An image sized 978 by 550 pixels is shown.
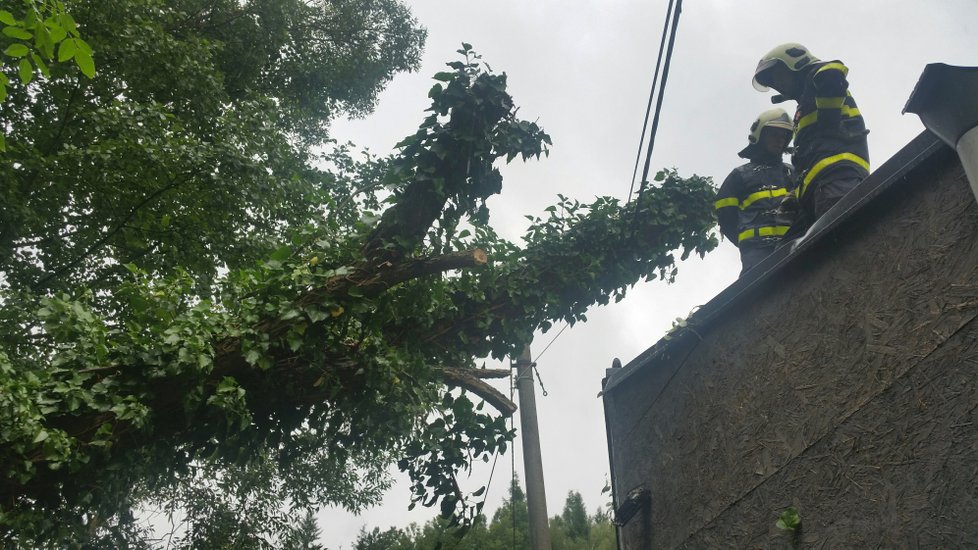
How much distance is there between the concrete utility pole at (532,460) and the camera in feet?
26.6

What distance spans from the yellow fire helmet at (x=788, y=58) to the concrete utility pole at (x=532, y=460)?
3.67 meters

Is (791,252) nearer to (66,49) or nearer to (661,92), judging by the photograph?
(661,92)

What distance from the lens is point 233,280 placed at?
5496mm

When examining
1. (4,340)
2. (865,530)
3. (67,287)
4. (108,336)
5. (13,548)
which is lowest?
(865,530)

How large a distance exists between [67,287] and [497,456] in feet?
16.4

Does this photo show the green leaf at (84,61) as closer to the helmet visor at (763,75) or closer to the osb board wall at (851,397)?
the osb board wall at (851,397)

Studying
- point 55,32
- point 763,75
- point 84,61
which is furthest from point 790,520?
point 55,32

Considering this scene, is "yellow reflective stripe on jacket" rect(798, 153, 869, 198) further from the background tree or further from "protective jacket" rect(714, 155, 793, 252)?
the background tree

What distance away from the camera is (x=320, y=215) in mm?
7902

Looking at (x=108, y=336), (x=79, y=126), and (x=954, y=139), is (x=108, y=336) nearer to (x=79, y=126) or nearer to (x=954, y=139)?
(x=79, y=126)

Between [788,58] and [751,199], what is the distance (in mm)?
1178

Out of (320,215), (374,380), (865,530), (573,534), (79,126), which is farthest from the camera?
(573,534)

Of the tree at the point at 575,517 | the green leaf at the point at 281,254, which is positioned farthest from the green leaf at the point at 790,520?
the tree at the point at 575,517

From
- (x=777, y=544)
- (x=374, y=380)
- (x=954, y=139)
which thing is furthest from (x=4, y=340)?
(x=954, y=139)
